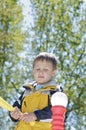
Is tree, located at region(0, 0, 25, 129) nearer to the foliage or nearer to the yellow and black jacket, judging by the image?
the foliage

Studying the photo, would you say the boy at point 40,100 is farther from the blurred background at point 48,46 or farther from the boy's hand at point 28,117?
the blurred background at point 48,46

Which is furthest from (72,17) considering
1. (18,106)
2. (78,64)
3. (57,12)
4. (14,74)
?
(18,106)

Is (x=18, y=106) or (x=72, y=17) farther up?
(x=18, y=106)

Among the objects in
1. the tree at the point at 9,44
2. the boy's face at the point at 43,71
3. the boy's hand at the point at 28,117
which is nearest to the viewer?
the boy's hand at the point at 28,117

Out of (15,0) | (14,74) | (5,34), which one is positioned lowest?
(14,74)

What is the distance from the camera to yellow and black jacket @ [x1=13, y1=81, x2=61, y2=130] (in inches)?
147

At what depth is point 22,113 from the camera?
3793 mm

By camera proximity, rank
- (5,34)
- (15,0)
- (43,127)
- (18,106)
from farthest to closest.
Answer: (15,0) → (5,34) → (18,106) → (43,127)

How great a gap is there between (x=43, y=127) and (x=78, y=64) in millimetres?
17607

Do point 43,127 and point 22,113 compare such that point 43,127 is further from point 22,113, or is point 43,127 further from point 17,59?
point 17,59

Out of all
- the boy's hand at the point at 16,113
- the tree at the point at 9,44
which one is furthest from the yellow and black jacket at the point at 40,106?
the tree at the point at 9,44

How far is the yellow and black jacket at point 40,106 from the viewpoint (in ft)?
12.3

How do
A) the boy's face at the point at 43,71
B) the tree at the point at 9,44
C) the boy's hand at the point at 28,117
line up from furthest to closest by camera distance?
Result: 1. the tree at the point at 9,44
2. the boy's face at the point at 43,71
3. the boy's hand at the point at 28,117

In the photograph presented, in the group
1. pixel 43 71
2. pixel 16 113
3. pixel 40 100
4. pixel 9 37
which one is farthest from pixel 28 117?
pixel 9 37
